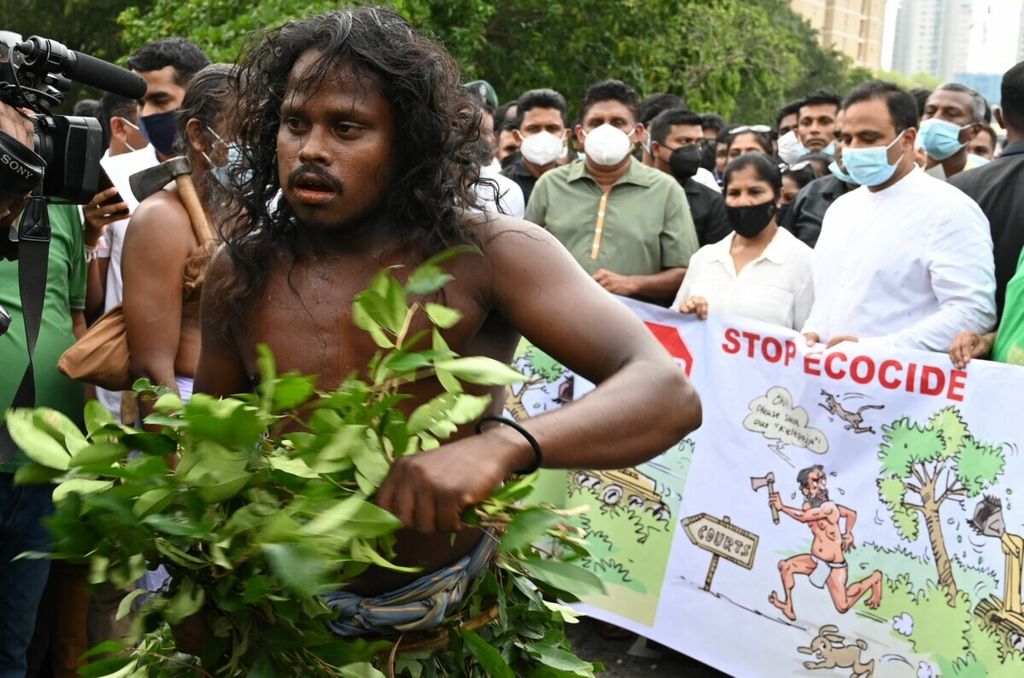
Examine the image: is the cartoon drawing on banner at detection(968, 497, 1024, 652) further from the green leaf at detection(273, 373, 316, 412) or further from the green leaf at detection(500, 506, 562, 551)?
the green leaf at detection(273, 373, 316, 412)

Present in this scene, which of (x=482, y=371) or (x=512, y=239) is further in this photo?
(x=512, y=239)

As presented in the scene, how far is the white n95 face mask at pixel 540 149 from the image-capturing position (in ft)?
25.5

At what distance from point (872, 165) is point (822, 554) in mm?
1601

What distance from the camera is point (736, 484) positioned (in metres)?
5.02

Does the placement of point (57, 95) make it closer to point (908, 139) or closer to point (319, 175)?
point (319, 175)

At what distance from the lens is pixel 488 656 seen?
2203 mm

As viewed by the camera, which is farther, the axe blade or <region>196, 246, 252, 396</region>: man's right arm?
the axe blade

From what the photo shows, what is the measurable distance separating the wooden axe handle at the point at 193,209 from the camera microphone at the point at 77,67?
0.83 metres

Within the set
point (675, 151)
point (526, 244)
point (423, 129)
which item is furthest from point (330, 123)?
point (675, 151)

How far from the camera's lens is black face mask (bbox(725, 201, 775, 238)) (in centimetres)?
569

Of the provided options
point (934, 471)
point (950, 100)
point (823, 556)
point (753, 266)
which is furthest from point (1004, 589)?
point (950, 100)

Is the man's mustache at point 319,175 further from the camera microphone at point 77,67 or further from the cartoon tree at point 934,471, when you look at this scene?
the cartoon tree at point 934,471

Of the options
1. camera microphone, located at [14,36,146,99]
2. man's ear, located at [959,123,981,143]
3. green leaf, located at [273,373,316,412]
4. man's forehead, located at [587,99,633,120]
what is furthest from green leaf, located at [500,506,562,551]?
man's ear, located at [959,123,981,143]

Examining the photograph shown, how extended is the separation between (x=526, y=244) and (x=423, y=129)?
325 mm
